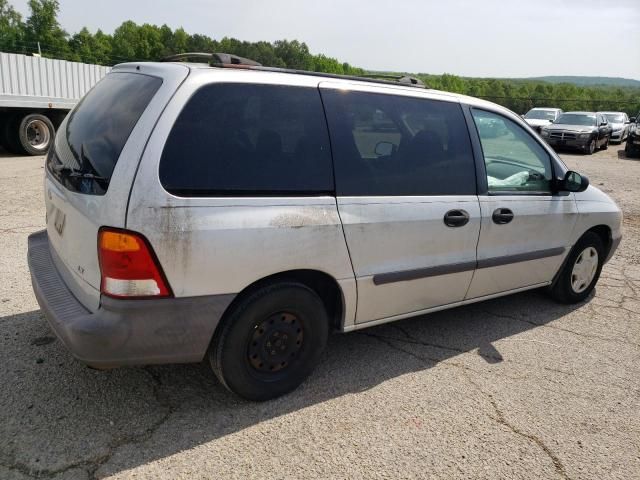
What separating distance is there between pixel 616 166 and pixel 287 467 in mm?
17294

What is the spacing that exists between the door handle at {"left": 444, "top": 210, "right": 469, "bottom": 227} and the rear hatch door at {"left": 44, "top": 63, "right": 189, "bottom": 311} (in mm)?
1788

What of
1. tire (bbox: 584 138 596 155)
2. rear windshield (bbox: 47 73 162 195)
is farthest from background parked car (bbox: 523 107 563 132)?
rear windshield (bbox: 47 73 162 195)

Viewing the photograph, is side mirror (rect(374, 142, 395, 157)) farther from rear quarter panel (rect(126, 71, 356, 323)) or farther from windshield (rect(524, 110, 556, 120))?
windshield (rect(524, 110, 556, 120))

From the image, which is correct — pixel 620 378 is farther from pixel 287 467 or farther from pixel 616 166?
pixel 616 166

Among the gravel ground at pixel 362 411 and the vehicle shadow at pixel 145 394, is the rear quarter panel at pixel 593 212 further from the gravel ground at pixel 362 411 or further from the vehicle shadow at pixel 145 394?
the vehicle shadow at pixel 145 394

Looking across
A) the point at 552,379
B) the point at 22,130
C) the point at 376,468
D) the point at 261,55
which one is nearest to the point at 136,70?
the point at 376,468

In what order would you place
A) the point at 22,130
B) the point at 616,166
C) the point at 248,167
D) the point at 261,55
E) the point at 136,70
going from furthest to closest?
the point at 261,55 < the point at 616,166 < the point at 22,130 < the point at 136,70 < the point at 248,167

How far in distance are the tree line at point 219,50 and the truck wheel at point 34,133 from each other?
3452 centimetres

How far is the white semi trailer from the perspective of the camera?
1155cm

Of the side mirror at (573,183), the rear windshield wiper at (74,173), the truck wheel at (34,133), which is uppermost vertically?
the rear windshield wiper at (74,173)

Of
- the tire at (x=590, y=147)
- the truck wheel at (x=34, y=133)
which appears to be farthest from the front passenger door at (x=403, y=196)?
the tire at (x=590, y=147)

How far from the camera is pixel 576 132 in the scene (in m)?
19.3

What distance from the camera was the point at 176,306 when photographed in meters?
2.49

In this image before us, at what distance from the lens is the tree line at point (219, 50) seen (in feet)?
149
